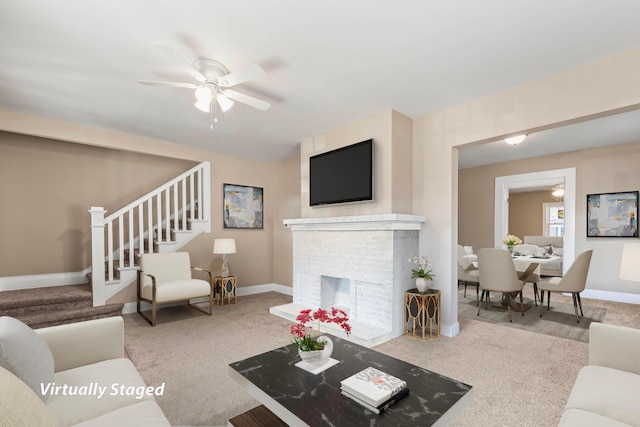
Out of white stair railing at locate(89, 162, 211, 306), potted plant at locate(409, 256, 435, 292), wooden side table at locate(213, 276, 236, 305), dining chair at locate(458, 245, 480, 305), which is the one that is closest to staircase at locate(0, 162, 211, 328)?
white stair railing at locate(89, 162, 211, 306)

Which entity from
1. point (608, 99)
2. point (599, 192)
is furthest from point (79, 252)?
point (599, 192)

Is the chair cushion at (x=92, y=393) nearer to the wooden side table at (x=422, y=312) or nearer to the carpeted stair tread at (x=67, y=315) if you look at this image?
the carpeted stair tread at (x=67, y=315)

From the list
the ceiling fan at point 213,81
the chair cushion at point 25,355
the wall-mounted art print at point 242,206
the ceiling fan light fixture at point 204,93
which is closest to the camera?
the chair cushion at point 25,355

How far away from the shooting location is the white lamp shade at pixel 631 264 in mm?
1821

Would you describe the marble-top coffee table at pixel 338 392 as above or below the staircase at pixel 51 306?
above

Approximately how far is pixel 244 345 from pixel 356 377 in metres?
1.87

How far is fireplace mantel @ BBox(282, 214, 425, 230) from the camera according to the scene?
3.35 meters

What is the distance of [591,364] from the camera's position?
70.2 inches

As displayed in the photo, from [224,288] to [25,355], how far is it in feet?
11.6

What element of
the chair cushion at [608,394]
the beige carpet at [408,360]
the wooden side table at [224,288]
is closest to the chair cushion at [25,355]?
the beige carpet at [408,360]

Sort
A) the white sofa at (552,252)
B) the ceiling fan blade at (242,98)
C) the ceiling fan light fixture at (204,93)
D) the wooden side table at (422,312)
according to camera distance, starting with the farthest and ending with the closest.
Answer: the white sofa at (552,252) → the wooden side table at (422,312) → the ceiling fan blade at (242,98) → the ceiling fan light fixture at (204,93)

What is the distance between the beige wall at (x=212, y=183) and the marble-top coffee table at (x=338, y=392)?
11.6ft

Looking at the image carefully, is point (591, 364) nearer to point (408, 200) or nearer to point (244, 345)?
point (408, 200)

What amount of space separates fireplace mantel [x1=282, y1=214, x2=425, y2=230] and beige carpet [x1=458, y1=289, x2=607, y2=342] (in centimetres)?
173
